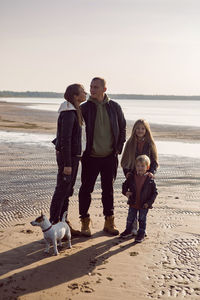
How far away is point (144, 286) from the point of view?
3.99m

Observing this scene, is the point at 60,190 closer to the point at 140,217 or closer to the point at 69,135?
the point at 69,135

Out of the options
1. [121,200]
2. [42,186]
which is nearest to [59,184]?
[121,200]

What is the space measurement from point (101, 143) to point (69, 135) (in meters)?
0.67

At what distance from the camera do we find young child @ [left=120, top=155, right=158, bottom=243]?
520 centimetres

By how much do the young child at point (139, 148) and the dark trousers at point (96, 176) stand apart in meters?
0.20

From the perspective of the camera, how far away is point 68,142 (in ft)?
15.8

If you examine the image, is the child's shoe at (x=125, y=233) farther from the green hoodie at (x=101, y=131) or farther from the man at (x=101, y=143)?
the green hoodie at (x=101, y=131)

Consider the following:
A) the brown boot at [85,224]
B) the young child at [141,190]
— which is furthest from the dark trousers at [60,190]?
the young child at [141,190]

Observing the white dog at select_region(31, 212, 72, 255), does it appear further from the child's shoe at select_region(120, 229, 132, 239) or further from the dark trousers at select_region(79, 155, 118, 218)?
the child's shoe at select_region(120, 229, 132, 239)

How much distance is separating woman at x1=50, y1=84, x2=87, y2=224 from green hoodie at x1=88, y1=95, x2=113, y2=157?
352 millimetres

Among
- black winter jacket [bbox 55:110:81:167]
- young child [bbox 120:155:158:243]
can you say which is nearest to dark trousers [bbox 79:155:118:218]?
young child [bbox 120:155:158:243]

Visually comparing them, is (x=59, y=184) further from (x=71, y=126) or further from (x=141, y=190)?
(x=141, y=190)

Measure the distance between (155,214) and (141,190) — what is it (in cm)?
137

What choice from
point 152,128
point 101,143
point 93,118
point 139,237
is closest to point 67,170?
point 101,143
